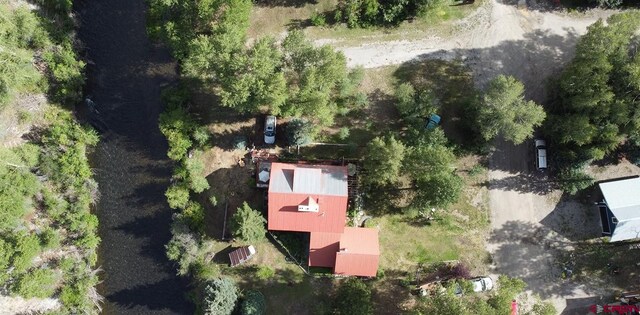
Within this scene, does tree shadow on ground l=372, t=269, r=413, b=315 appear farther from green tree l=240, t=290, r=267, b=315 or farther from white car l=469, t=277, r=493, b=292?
green tree l=240, t=290, r=267, b=315

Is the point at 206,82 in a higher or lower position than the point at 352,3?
lower

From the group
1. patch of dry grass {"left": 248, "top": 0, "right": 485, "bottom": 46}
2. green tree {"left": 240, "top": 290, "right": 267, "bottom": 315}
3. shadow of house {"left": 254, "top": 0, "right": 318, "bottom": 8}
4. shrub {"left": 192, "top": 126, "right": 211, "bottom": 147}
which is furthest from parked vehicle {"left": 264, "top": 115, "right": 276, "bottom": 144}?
green tree {"left": 240, "top": 290, "right": 267, "bottom": 315}

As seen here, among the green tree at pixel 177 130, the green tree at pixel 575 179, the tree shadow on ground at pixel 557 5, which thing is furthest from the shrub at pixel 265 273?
the tree shadow on ground at pixel 557 5

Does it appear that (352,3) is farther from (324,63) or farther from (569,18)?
(569,18)

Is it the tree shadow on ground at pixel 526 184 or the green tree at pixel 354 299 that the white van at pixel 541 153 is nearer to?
the tree shadow on ground at pixel 526 184

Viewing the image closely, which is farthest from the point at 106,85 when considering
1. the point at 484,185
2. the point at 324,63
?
the point at 484,185

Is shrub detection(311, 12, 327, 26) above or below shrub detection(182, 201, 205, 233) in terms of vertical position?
above
